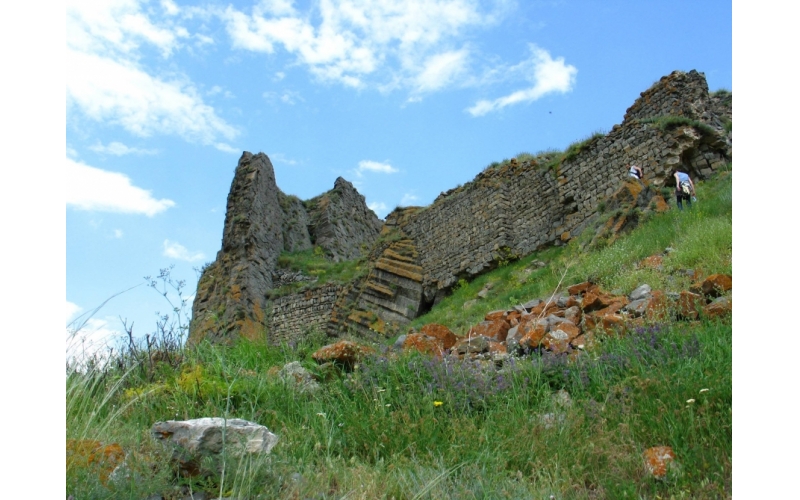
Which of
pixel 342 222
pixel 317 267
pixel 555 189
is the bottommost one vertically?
pixel 317 267

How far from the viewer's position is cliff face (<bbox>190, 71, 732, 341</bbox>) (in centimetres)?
1302

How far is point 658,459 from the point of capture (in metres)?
3.14

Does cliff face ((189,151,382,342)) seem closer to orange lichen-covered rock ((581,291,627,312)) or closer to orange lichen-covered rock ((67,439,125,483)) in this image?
orange lichen-covered rock ((581,291,627,312))

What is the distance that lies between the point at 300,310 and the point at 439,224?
17.2 ft

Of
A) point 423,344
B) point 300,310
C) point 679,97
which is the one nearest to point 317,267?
point 300,310

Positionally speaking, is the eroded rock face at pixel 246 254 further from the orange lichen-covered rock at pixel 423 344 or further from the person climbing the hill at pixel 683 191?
the orange lichen-covered rock at pixel 423 344

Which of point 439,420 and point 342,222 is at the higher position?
point 342,222

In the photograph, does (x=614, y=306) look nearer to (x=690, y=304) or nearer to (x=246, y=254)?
(x=690, y=304)

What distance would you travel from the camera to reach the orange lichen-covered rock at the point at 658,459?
10.1ft

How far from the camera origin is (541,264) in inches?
533

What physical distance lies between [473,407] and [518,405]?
0.35 meters

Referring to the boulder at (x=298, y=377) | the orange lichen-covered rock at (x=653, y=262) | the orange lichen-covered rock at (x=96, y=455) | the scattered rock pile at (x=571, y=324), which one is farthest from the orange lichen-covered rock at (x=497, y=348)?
the orange lichen-covered rock at (x=96, y=455)

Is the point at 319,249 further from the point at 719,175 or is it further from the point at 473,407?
the point at 473,407
